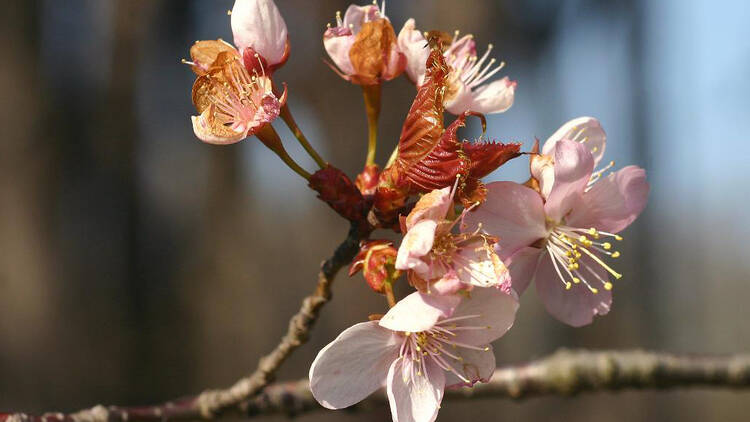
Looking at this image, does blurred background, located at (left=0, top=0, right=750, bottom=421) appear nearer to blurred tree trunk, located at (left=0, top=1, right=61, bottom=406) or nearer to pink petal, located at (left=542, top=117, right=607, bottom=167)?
blurred tree trunk, located at (left=0, top=1, right=61, bottom=406)

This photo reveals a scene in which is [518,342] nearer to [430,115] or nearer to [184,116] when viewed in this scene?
[184,116]

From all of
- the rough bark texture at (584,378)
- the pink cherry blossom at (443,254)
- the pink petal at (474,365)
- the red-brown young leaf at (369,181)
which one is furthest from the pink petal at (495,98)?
the rough bark texture at (584,378)

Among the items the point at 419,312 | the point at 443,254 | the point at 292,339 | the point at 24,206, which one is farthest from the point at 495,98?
the point at 24,206

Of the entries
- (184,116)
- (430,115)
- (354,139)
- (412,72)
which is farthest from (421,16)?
(430,115)

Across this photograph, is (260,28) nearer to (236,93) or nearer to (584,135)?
(236,93)

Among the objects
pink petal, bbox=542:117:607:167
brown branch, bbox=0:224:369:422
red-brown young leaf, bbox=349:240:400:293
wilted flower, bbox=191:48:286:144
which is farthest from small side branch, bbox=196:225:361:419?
pink petal, bbox=542:117:607:167

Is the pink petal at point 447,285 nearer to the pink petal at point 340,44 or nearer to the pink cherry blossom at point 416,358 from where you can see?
the pink cherry blossom at point 416,358
